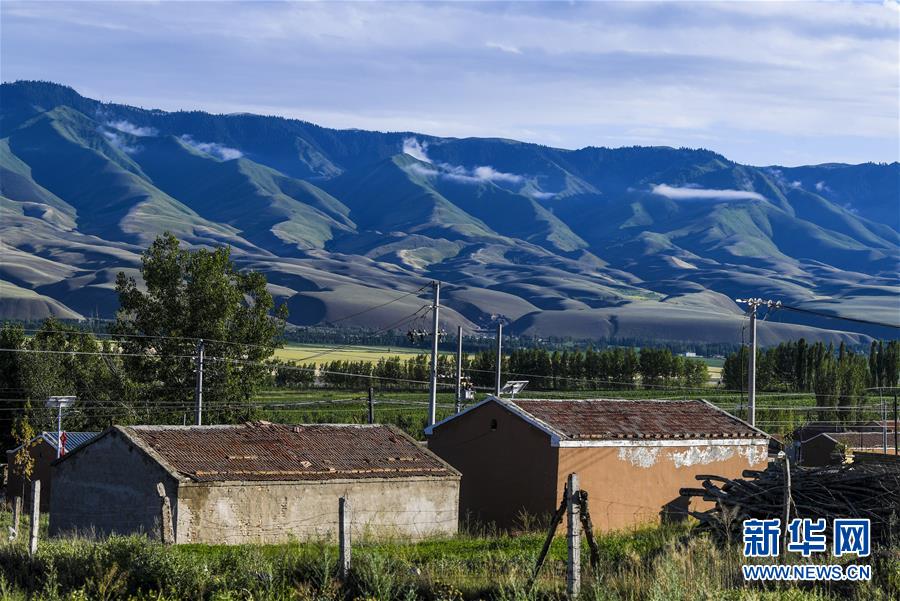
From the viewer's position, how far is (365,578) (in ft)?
Answer: 49.1

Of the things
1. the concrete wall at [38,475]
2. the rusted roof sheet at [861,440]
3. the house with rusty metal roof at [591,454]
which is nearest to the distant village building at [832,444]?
the rusted roof sheet at [861,440]

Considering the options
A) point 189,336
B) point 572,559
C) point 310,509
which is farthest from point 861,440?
point 572,559

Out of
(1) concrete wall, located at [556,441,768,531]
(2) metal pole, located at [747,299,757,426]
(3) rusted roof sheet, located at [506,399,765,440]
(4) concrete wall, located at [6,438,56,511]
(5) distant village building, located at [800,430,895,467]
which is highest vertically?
(2) metal pole, located at [747,299,757,426]

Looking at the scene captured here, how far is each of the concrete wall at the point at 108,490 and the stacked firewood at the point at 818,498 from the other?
12.6m

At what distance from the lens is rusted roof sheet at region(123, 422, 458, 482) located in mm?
27969

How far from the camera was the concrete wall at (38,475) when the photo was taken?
156ft

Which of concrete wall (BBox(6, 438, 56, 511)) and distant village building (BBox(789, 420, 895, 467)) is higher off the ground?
distant village building (BBox(789, 420, 895, 467))

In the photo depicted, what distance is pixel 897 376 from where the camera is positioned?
10812 centimetres

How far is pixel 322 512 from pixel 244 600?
46.0ft

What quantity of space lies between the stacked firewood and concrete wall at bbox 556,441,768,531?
1006 centimetres

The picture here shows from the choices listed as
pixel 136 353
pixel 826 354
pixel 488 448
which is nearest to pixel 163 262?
pixel 136 353

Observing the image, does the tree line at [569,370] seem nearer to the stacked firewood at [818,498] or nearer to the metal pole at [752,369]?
the metal pole at [752,369]

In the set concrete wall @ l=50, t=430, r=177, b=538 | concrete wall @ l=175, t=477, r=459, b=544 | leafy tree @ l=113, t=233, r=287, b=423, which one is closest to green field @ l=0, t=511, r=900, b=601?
concrete wall @ l=175, t=477, r=459, b=544

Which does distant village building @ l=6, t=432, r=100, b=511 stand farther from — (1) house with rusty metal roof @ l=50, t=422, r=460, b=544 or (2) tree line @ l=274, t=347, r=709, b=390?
(2) tree line @ l=274, t=347, r=709, b=390
